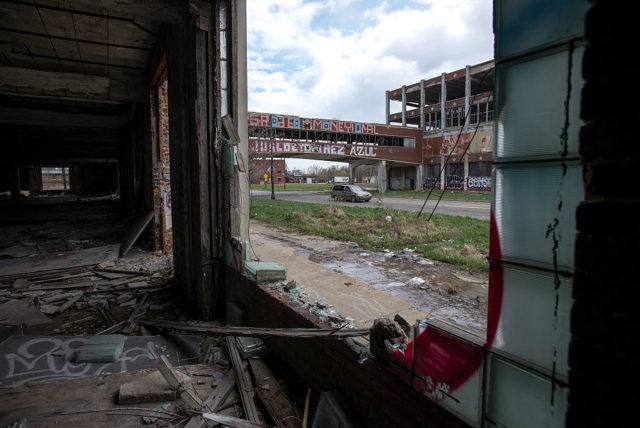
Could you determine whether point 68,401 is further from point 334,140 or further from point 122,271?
point 334,140

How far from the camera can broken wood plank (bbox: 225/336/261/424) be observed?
11.0 feet

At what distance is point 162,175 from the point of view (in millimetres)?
9453

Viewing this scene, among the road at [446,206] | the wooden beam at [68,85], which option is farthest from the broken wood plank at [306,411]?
the road at [446,206]

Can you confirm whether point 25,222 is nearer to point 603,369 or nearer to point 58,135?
point 58,135

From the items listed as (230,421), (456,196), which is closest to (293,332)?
(230,421)

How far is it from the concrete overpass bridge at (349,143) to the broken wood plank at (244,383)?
96.9 feet

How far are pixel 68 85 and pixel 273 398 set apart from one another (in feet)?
32.2

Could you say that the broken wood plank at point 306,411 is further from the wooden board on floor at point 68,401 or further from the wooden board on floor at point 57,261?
the wooden board on floor at point 57,261

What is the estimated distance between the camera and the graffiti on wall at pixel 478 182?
108 ft

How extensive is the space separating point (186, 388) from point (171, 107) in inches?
214

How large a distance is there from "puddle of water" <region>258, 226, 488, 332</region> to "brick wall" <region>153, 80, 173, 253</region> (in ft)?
11.9

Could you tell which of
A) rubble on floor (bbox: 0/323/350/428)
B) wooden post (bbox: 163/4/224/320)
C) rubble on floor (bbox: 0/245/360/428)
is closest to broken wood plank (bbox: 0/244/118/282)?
rubble on floor (bbox: 0/245/360/428)

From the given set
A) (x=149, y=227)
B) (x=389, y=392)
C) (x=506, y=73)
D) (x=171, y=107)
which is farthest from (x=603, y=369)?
(x=149, y=227)

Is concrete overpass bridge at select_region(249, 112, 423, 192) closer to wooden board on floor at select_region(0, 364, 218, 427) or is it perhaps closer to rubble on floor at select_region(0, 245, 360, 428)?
rubble on floor at select_region(0, 245, 360, 428)
